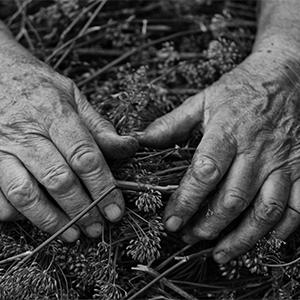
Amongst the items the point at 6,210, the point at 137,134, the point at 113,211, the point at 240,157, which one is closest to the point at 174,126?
the point at 137,134

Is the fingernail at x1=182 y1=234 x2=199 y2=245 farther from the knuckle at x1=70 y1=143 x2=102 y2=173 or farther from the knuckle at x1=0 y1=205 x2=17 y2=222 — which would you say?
the knuckle at x1=0 y1=205 x2=17 y2=222

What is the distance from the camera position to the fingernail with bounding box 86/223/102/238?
1576 mm

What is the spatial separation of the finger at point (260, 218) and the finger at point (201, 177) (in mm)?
156

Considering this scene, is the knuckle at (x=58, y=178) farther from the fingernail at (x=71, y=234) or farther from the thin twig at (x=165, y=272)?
the thin twig at (x=165, y=272)

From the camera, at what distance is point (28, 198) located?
1.50m

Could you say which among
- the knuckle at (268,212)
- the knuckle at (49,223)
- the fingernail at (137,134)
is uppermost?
the fingernail at (137,134)

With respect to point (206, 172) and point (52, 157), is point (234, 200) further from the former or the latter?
point (52, 157)

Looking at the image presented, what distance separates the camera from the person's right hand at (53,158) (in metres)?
1.51

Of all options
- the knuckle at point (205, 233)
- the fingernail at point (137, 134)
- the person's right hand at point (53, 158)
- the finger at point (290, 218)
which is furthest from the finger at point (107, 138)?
the finger at point (290, 218)

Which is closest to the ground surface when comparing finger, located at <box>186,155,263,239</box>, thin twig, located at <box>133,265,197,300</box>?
thin twig, located at <box>133,265,197,300</box>

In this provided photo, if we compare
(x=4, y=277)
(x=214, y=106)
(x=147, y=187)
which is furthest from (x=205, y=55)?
(x=4, y=277)

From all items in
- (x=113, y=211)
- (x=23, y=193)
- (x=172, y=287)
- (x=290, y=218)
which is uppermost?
(x=23, y=193)

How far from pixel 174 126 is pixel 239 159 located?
266 mm

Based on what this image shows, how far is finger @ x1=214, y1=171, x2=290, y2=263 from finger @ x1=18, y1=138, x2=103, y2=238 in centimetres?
44
